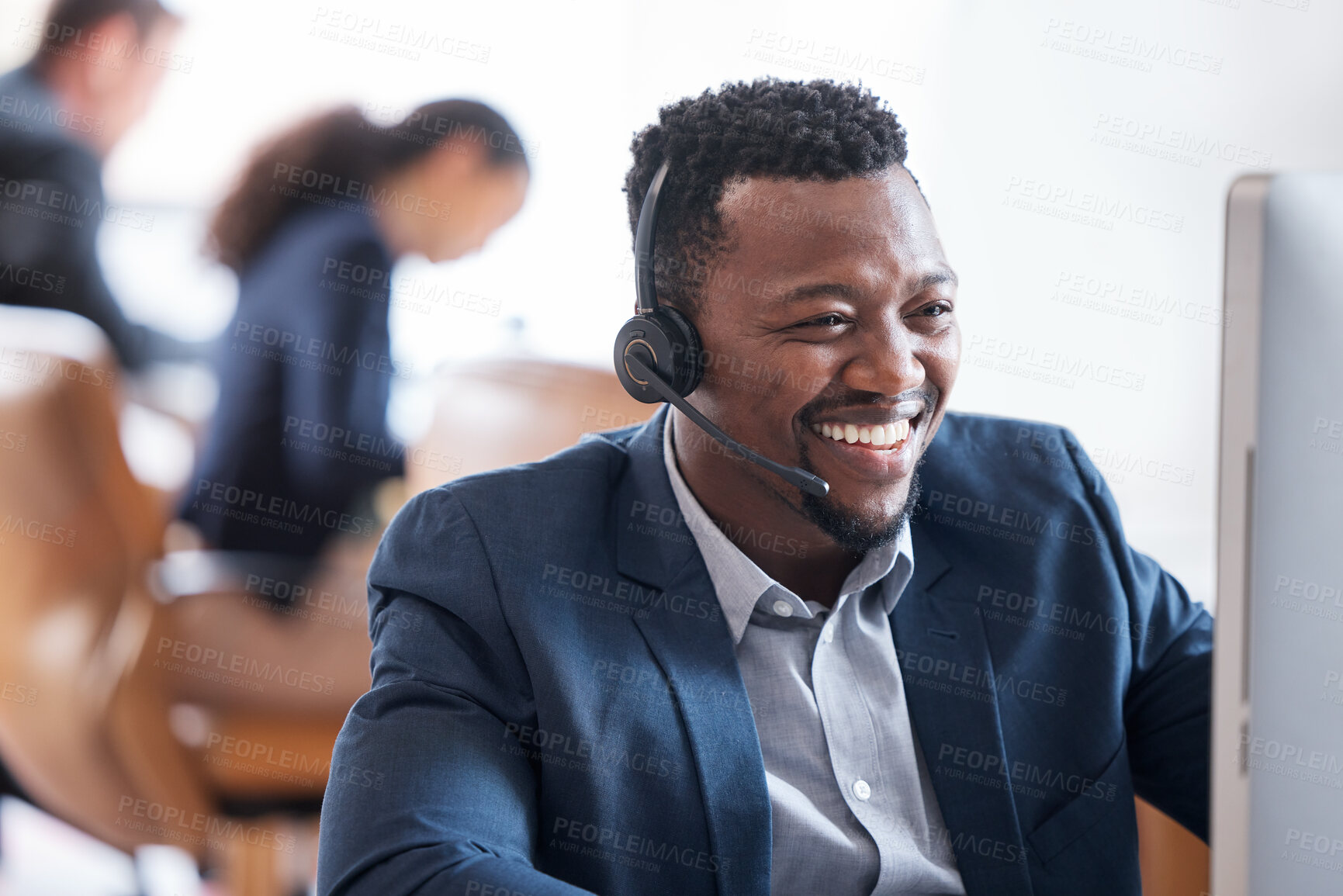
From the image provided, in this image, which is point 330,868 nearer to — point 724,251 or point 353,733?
point 353,733

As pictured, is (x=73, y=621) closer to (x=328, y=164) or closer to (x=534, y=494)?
(x=328, y=164)

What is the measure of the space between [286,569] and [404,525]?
123 centimetres

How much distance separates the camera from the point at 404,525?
0.96 meters

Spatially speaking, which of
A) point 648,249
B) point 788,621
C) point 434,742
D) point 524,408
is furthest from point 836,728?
point 524,408

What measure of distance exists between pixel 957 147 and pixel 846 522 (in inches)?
66.6

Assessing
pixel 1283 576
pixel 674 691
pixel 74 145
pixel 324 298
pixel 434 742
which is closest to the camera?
pixel 1283 576

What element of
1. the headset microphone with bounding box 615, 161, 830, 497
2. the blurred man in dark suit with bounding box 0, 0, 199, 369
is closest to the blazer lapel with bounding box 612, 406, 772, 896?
the headset microphone with bounding box 615, 161, 830, 497

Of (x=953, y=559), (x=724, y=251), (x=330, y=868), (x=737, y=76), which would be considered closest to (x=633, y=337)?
(x=724, y=251)

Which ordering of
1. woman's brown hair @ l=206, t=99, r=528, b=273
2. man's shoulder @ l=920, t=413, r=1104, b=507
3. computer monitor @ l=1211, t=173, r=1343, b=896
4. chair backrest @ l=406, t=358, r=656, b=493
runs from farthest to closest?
1. woman's brown hair @ l=206, t=99, r=528, b=273
2. chair backrest @ l=406, t=358, r=656, b=493
3. man's shoulder @ l=920, t=413, r=1104, b=507
4. computer monitor @ l=1211, t=173, r=1343, b=896

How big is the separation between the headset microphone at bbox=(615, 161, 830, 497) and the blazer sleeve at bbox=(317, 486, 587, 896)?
21 cm

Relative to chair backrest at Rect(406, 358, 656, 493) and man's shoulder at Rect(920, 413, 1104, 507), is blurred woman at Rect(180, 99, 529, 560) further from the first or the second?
man's shoulder at Rect(920, 413, 1104, 507)

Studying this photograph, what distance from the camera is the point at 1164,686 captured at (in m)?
1.07

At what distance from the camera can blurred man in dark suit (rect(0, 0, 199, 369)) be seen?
7.21ft

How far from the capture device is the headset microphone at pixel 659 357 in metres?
0.97
